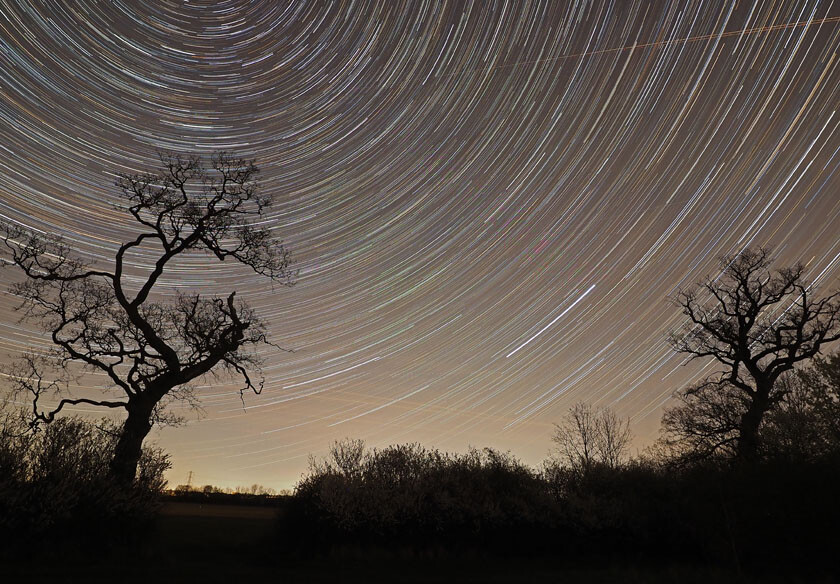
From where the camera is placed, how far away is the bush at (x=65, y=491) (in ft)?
38.5

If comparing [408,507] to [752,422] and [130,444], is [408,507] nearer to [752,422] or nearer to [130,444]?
[130,444]

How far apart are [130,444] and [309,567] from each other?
6.48m

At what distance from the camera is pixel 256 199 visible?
20266 mm

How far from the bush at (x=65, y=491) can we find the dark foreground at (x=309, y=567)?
0.52 meters

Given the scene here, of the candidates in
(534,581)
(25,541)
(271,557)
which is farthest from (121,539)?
(534,581)

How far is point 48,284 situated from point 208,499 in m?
26.0

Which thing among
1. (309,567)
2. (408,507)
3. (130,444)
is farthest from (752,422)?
(130,444)

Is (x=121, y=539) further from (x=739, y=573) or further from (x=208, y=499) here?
(x=208, y=499)

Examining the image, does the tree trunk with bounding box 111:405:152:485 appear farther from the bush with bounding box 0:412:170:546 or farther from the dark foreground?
the dark foreground

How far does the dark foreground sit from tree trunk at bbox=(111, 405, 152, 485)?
184 centimetres

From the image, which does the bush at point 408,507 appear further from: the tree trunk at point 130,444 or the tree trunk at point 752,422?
the tree trunk at point 752,422

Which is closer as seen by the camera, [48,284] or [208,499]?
[48,284]

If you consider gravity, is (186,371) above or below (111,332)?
below

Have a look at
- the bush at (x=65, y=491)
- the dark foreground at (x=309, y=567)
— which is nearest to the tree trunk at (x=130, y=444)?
the bush at (x=65, y=491)
